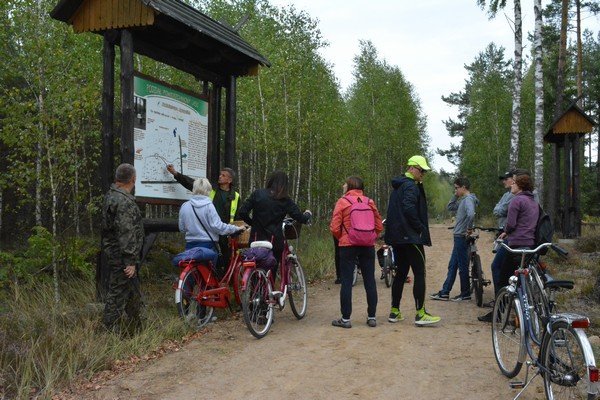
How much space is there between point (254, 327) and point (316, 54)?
21973 mm

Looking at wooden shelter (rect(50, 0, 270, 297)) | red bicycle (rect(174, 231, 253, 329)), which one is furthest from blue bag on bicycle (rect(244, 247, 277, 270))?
wooden shelter (rect(50, 0, 270, 297))

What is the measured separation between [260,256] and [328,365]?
2.00m

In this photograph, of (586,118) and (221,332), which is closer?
(221,332)

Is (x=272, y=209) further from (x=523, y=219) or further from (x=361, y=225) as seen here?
(x=523, y=219)

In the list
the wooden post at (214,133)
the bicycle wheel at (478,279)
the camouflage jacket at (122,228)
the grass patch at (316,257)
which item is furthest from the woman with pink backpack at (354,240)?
the grass patch at (316,257)

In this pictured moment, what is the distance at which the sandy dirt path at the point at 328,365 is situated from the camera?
5094 mm

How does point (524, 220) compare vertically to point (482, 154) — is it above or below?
below

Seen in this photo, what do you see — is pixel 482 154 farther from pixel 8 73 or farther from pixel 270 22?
pixel 8 73

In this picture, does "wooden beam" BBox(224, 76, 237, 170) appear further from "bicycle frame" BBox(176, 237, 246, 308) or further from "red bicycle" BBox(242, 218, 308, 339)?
"bicycle frame" BBox(176, 237, 246, 308)

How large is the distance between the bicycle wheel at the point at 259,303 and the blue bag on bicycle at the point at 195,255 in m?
0.60

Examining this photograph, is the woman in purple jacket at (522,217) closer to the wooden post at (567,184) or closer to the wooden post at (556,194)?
the wooden post at (567,184)

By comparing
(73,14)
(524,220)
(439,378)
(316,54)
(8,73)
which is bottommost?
(439,378)

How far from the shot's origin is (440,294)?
33.1ft

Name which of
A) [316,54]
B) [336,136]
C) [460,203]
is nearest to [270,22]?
[316,54]
